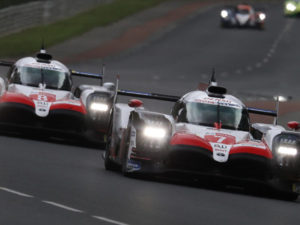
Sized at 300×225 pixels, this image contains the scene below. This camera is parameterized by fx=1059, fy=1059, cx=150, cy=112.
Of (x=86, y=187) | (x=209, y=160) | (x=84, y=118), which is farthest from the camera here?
(x=84, y=118)

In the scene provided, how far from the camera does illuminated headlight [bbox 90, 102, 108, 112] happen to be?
1919 cm

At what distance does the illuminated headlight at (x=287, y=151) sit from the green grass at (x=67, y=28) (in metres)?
22.8

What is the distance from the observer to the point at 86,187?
13.1 meters

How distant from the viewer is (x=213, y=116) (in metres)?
15.7

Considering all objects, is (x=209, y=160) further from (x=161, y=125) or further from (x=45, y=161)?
(x=45, y=161)

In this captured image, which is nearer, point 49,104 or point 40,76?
point 49,104

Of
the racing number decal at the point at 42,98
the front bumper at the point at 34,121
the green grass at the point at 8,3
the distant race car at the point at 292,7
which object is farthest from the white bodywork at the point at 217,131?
the distant race car at the point at 292,7

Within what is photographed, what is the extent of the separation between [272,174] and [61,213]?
437 centimetres

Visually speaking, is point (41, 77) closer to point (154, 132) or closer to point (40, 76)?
point (40, 76)

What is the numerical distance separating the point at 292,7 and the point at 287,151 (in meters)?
63.3

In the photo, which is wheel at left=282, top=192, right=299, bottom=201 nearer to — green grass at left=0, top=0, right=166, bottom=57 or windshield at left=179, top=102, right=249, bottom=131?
windshield at left=179, top=102, right=249, bottom=131

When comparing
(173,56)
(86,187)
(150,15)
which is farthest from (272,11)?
(86,187)

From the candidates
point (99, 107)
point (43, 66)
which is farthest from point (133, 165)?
point (43, 66)

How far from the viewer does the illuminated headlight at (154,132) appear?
1432 centimetres
